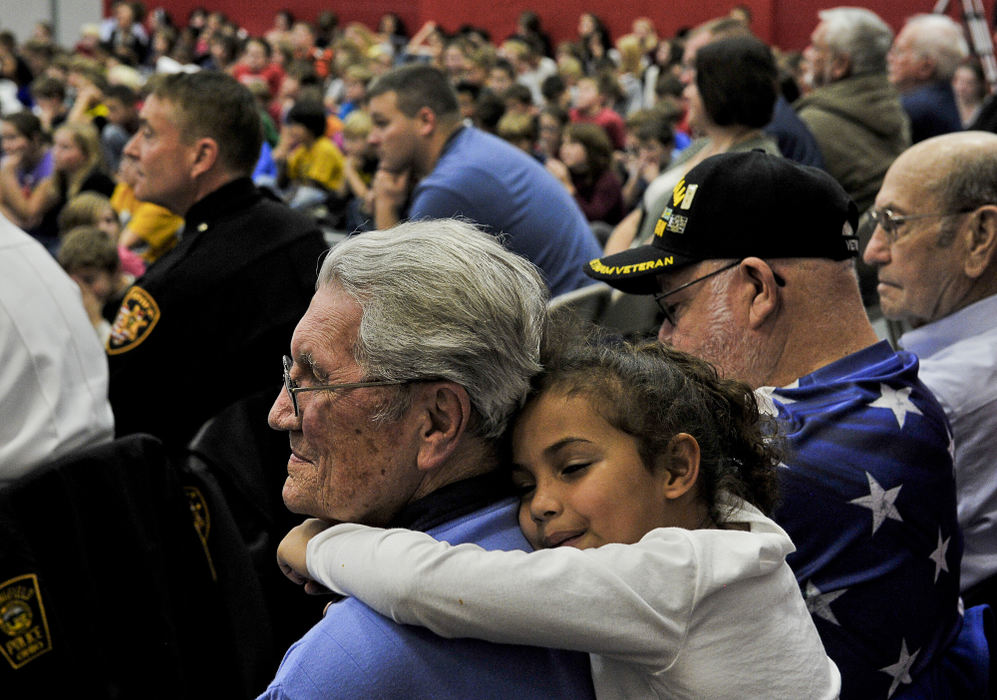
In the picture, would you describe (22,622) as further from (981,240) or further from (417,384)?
(981,240)

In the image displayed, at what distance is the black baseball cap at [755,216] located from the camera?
5.71 ft

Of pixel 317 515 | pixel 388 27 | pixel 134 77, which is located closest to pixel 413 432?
pixel 317 515

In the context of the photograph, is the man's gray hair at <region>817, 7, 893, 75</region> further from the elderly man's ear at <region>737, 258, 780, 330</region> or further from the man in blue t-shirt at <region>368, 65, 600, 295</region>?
the elderly man's ear at <region>737, 258, 780, 330</region>

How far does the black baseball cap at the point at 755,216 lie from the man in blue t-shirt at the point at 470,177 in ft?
5.69

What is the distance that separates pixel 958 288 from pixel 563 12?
14.8m

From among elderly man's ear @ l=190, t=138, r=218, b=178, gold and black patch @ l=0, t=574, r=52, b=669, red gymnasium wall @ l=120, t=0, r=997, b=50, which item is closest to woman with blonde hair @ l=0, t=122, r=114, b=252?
elderly man's ear @ l=190, t=138, r=218, b=178

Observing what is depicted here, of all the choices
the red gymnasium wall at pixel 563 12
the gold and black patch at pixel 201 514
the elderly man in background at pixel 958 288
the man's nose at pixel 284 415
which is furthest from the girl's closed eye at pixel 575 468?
the red gymnasium wall at pixel 563 12

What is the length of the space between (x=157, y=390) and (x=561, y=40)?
14438 millimetres

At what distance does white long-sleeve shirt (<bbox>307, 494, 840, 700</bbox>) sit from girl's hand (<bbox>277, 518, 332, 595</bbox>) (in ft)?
0.20

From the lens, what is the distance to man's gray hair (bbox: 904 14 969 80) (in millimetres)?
5109

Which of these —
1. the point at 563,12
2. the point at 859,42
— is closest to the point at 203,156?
the point at 859,42

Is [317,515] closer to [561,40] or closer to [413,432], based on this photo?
[413,432]

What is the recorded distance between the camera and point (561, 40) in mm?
16328

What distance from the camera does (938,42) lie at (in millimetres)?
5113
